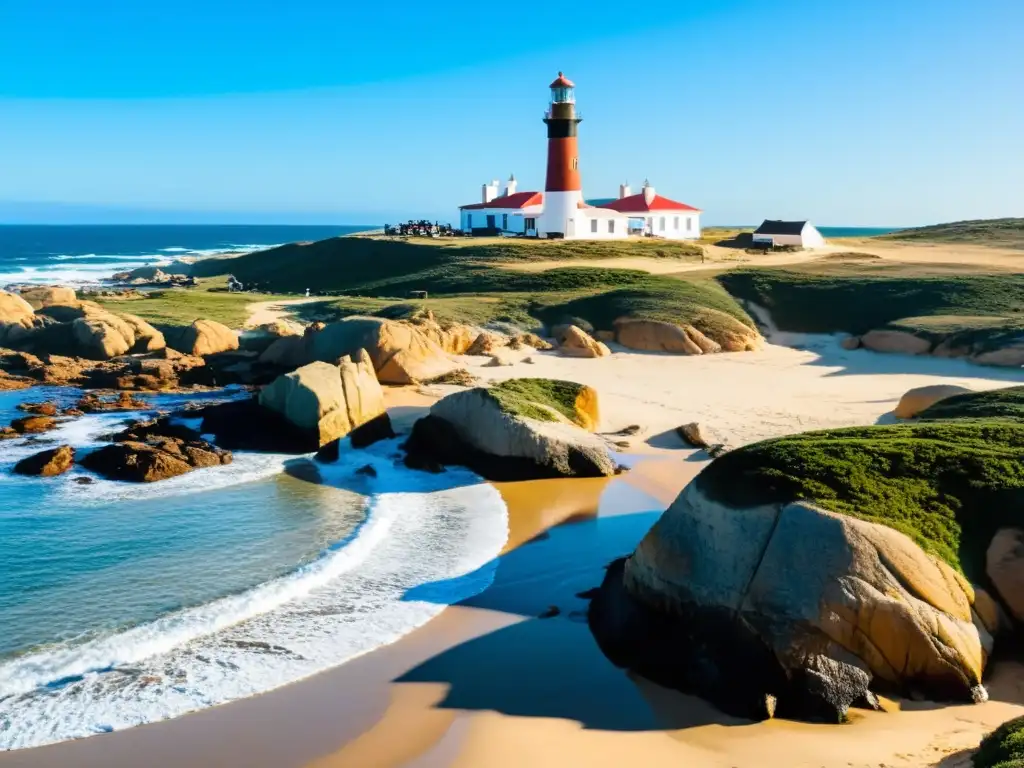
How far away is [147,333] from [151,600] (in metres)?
24.9

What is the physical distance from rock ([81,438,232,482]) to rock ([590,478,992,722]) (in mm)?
12296

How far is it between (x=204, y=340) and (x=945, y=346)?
27.7m

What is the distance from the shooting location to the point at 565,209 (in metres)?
62.9

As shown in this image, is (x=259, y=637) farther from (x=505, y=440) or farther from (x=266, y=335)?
(x=266, y=335)

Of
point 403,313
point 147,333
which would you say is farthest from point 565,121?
point 147,333

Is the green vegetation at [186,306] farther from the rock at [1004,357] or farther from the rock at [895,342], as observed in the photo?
the rock at [1004,357]

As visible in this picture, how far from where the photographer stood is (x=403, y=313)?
1490 inches

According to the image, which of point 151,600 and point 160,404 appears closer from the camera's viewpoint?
point 151,600

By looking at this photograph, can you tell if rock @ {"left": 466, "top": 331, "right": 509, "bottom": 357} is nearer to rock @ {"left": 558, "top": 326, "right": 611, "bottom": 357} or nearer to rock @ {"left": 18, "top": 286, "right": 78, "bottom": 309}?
rock @ {"left": 558, "top": 326, "right": 611, "bottom": 357}

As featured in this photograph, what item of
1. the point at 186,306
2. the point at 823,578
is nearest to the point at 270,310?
the point at 186,306

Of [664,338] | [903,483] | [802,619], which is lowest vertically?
[802,619]

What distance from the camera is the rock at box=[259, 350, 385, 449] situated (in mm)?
23219

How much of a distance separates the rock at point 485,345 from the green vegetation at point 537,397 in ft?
33.1

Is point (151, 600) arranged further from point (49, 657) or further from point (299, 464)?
point (299, 464)
